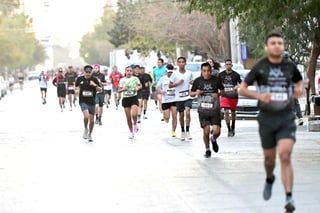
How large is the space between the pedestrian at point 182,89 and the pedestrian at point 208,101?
310 centimetres

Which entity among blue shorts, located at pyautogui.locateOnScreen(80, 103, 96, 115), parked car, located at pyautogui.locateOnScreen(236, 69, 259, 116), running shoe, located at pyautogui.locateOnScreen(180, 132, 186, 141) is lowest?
running shoe, located at pyautogui.locateOnScreen(180, 132, 186, 141)

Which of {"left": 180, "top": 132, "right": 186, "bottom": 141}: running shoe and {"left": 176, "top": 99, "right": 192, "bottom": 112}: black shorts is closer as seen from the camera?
{"left": 176, "top": 99, "right": 192, "bottom": 112}: black shorts

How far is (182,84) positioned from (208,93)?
3.48 meters

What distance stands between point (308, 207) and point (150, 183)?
2.98m

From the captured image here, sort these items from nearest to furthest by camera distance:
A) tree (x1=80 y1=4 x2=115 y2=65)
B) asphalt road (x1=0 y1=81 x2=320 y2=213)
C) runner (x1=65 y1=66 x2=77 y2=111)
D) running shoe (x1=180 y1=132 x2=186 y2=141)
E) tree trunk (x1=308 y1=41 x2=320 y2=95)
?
asphalt road (x1=0 y1=81 x2=320 y2=213) → running shoe (x1=180 y1=132 x2=186 y2=141) → tree trunk (x1=308 y1=41 x2=320 y2=95) → runner (x1=65 y1=66 x2=77 y2=111) → tree (x1=80 y1=4 x2=115 y2=65)

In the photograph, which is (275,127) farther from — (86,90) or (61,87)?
(61,87)

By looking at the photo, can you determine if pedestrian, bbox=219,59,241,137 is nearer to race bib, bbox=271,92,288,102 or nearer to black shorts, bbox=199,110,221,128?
black shorts, bbox=199,110,221,128

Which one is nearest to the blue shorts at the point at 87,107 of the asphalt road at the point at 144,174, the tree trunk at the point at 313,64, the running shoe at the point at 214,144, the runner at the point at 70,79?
the asphalt road at the point at 144,174

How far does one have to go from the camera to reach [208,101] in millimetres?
15547

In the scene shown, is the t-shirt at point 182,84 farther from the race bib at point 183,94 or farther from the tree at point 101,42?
the tree at point 101,42

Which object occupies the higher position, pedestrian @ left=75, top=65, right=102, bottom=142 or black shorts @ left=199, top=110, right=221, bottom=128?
pedestrian @ left=75, top=65, right=102, bottom=142

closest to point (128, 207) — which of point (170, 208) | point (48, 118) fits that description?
point (170, 208)

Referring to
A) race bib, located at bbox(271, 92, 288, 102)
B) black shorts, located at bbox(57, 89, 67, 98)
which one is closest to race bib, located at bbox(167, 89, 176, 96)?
race bib, located at bbox(271, 92, 288, 102)

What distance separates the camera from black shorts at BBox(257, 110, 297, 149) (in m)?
9.08
